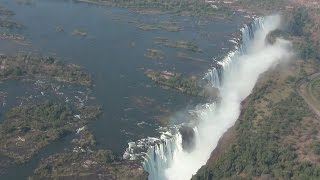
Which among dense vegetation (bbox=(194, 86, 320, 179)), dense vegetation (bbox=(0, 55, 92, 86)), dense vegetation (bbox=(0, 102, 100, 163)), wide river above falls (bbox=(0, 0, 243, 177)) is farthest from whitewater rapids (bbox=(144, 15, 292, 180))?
dense vegetation (bbox=(0, 55, 92, 86))

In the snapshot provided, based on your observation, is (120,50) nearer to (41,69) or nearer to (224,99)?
(41,69)

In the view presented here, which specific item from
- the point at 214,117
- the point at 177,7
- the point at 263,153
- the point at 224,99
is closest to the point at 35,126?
the point at 214,117

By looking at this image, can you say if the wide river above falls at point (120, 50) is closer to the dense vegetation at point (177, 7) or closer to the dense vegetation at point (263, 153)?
the dense vegetation at point (177, 7)

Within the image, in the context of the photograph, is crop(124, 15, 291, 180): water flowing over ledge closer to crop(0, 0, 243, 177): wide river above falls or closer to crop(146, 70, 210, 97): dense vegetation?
crop(0, 0, 243, 177): wide river above falls

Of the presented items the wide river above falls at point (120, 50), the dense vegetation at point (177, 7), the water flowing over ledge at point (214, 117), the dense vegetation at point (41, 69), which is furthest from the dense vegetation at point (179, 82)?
the dense vegetation at point (177, 7)

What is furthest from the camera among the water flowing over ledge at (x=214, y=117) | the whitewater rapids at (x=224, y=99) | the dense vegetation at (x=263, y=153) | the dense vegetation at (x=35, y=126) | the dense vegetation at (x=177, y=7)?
the dense vegetation at (x=177, y=7)

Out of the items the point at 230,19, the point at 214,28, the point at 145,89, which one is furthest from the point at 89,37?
the point at 230,19
